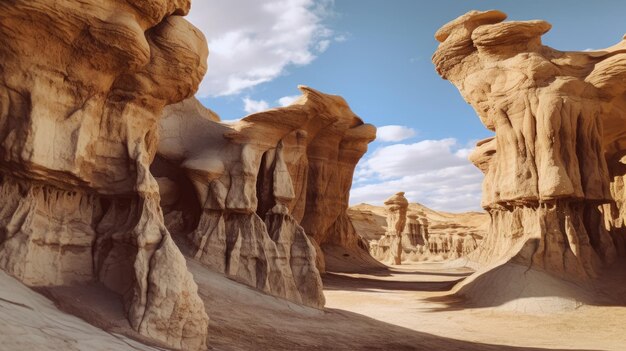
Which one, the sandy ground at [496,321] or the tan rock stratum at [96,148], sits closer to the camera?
the tan rock stratum at [96,148]

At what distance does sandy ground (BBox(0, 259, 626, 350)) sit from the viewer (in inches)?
188

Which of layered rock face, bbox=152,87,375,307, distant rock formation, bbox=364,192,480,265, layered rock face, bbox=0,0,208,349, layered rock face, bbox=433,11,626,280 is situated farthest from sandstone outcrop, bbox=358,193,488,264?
layered rock face, bbox=0,0,208,349

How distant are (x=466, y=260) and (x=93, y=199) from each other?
91.2 feet

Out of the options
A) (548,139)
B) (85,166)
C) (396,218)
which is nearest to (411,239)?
(396,218)

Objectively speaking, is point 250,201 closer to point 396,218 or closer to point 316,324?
point 316,324

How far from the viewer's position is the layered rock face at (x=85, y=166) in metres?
6.59

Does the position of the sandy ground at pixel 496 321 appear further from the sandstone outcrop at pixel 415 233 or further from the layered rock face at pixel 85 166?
the sandstone outcrop at pixel 415 233

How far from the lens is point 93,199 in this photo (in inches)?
320

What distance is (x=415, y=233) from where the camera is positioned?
4947 cm

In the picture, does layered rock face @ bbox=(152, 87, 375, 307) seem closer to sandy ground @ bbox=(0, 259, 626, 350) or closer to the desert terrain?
the desert terrain

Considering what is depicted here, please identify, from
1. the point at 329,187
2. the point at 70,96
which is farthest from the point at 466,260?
the point at 70,96

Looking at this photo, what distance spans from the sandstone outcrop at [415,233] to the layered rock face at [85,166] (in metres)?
33.6

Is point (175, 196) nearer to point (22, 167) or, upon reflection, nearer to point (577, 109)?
point (22, 167)

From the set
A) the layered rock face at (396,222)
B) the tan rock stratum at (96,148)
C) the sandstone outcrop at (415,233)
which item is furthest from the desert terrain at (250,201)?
the sandstone outcrop at (415,233)
